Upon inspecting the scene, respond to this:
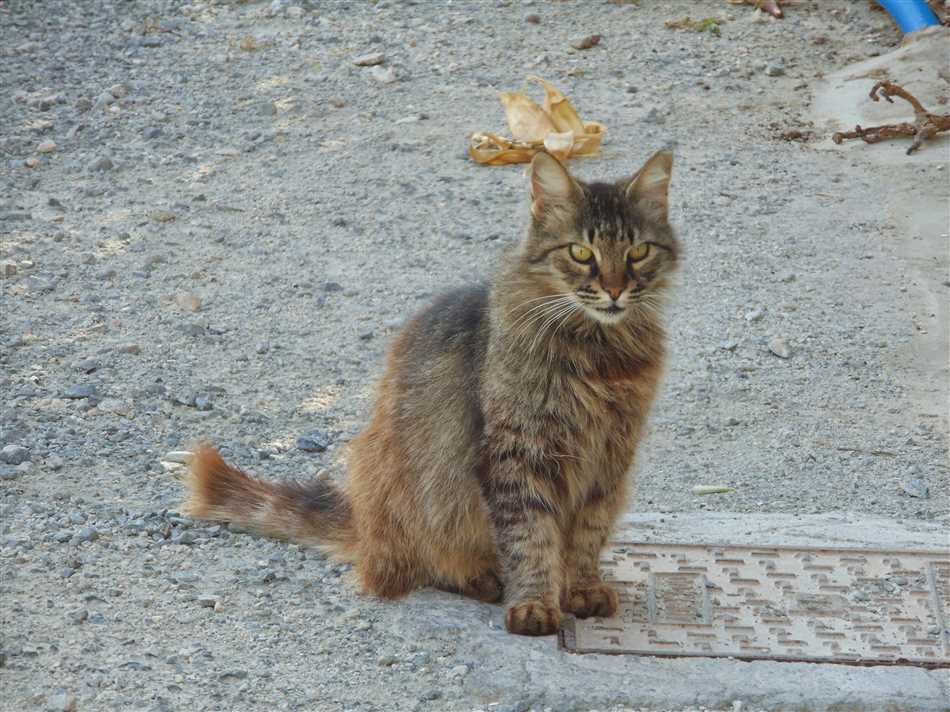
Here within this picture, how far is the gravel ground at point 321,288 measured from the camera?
3.77 meters

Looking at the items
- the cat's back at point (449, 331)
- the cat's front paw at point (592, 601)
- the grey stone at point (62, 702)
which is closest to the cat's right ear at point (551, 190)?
the cat's back at point (449, 331)

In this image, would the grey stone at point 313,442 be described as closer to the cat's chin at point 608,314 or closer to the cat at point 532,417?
the cat at point 532,417

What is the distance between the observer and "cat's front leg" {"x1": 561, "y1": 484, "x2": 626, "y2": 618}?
3.94 m

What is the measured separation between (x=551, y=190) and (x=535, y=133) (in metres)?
3.80

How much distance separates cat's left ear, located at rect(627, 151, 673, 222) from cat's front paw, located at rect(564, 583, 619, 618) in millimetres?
1153

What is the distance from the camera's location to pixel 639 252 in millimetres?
3855

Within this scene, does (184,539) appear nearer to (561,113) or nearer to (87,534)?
(87,534)

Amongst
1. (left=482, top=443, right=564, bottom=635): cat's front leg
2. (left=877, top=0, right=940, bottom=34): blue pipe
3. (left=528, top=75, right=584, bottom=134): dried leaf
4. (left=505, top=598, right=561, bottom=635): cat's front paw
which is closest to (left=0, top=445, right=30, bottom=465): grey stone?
(left=482, top=443, right=564, bottom=635): cat's front leg

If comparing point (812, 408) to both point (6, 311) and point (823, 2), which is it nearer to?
point (6, 311)

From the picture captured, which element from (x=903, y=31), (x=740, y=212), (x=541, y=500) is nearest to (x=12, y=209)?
(x=740, y=212)

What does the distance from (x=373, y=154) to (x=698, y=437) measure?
3270 millimetres

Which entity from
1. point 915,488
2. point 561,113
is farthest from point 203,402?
point 561,113

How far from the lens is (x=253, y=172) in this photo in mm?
7605

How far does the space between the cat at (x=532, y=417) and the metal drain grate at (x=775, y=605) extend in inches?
6.8
